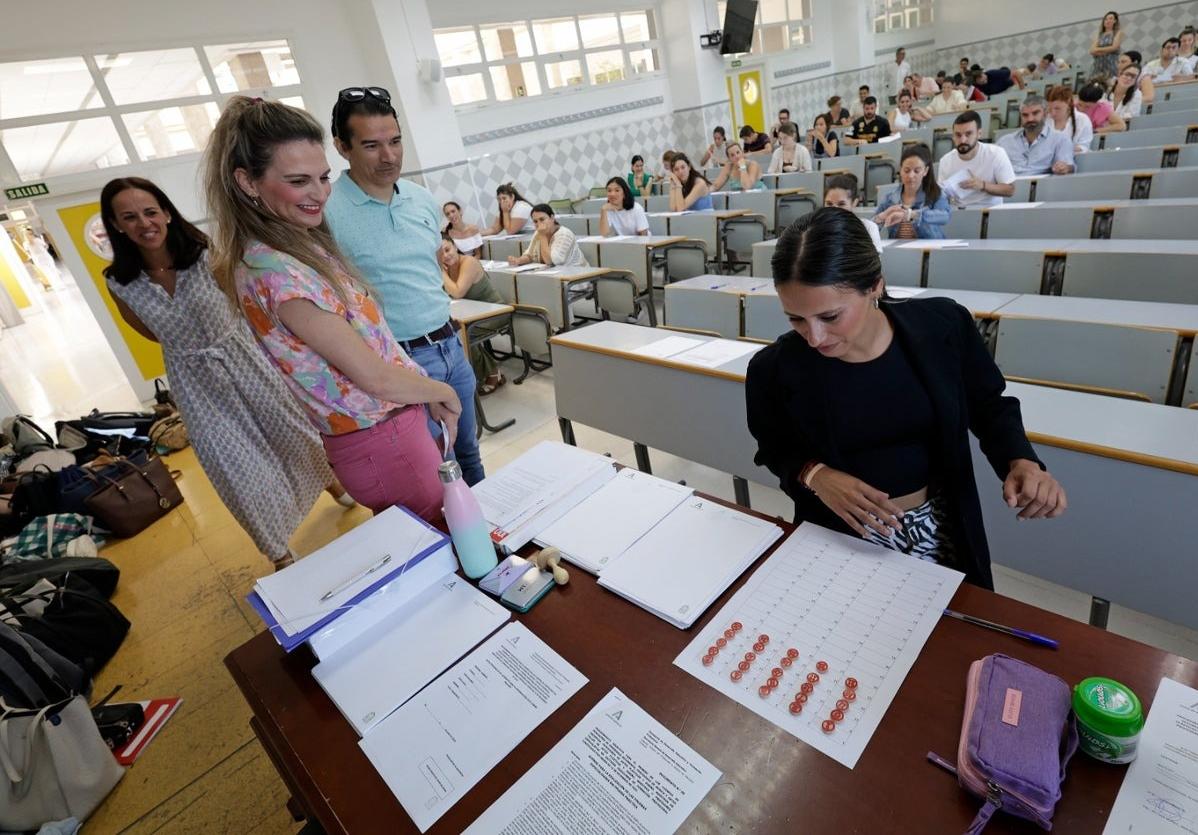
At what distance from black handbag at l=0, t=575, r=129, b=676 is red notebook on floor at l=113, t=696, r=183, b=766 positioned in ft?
1.22

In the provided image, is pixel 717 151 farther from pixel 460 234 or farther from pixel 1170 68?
pixel 1170 68

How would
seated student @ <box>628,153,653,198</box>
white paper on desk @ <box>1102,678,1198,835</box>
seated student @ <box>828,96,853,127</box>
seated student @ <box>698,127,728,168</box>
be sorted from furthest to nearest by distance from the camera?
seated student @ <box>828,96,853,127</box> → seated student @ <box>698,127,728,168</box> → seated student @ <box>628,153,653,198</box> → white paper on desk @ <box>1102,678,1198,835</box>

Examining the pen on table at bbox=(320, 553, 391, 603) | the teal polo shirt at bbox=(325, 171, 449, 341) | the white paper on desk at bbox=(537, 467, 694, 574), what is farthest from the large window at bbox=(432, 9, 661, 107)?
the pen on table at bbox=(320, 553, 391, 603)

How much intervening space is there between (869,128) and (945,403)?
8.40 meters

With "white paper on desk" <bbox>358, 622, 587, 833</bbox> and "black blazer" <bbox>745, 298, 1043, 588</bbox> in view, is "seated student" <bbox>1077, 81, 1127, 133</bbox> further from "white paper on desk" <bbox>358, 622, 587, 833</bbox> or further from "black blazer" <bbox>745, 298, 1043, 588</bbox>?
"white paper on desk" <bbox>358, 622, 587, 833</bbox>

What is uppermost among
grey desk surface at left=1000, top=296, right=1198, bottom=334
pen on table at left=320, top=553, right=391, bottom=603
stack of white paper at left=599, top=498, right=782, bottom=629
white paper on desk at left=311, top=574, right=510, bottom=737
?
pen on table at left=320, top=553, right=391, bottom=603

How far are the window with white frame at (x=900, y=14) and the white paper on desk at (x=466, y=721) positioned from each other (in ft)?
50.6

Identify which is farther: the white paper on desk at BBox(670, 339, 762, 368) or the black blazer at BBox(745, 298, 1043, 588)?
the white paper on desk at BBox(670, 339, 762, 368)

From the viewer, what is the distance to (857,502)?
106 cm

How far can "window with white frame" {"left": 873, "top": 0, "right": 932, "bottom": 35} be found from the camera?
41.9 ft

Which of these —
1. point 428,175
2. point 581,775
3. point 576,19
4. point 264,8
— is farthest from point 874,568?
point 576,19

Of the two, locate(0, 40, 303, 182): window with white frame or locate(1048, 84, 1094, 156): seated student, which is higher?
locate(0, 40, 303, 182): window with white frame

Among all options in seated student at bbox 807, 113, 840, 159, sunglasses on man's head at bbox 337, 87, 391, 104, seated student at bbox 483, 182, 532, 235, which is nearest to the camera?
sunglasses on man's head at bbox 337, 87, 391, 104

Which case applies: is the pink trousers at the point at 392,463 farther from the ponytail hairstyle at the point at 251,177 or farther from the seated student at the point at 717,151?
the seated student at the point at 717,151
